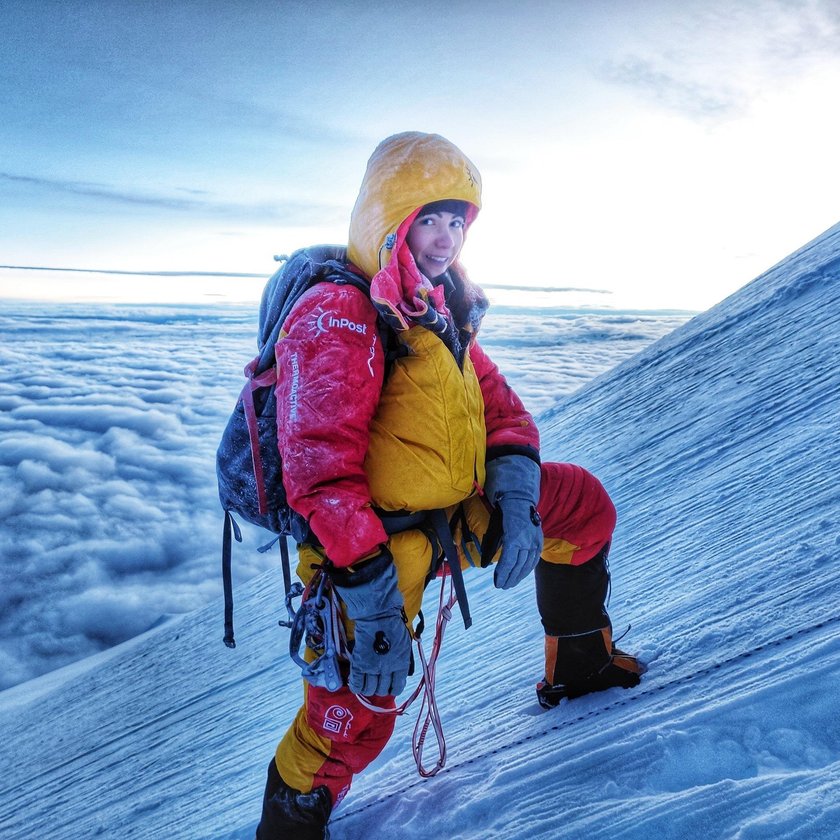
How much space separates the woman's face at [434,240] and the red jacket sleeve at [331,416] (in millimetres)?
308

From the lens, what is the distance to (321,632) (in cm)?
131

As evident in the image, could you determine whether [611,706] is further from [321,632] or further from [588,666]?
[321,632]

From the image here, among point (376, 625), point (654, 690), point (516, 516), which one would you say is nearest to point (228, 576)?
point (376, 625)

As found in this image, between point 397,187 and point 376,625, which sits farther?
point 397,187

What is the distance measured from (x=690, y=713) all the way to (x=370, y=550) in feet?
2.31

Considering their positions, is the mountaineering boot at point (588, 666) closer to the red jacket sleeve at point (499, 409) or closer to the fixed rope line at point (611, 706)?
the fixed rope line at point (611, 706)

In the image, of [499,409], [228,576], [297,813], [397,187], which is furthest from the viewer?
[499,409]

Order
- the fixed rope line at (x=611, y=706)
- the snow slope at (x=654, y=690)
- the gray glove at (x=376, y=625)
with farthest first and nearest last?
1. the fixed rope line at (x=611, y=706)
2. the gray glove at (x=376, y=625)
3. the snow slope at (x=654, y=690)

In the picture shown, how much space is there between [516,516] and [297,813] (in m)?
0.78

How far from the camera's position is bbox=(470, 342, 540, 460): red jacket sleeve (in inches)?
63.1

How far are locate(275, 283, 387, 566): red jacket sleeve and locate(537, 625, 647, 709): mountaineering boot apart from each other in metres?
0.68

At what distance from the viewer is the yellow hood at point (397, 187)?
142 cm

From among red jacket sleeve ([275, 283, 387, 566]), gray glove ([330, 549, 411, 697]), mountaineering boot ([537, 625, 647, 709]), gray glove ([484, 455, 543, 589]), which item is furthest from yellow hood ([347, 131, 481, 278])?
mountaineering boot ([537, 625, 647, 709])

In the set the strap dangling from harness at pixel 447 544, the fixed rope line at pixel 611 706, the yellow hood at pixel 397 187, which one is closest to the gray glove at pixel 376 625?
the strap dangling from harness at pixel 447 544
